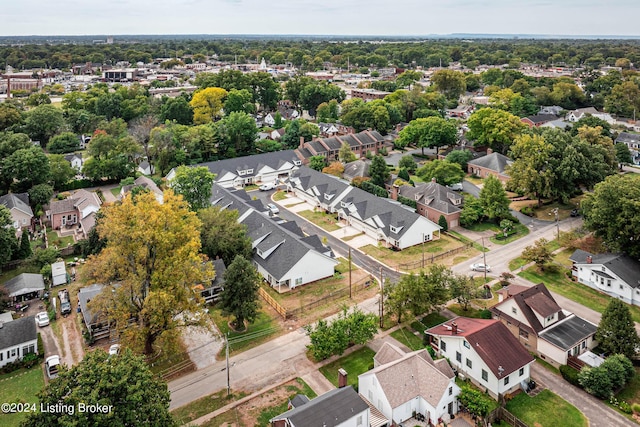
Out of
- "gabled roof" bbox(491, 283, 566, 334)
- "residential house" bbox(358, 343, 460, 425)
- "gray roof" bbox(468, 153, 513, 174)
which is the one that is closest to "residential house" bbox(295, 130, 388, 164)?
"gray roof" bbox(468, 153, 513, 174)

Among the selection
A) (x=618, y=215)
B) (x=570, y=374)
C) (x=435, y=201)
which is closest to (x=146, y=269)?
(x=570, y=374)

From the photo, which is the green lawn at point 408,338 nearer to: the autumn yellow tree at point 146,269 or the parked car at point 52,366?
the autumn yellow tree at point 146,269

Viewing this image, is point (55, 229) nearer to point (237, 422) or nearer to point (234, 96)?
point (237, 422)

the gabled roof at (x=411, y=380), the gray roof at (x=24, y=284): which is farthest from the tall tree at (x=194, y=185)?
the gabled roof at (x=411, y=380)

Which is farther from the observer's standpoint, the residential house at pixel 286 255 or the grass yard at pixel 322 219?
the grass yard at pixel 322 219

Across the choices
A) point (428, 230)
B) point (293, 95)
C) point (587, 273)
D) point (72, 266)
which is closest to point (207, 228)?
point (72, 266)

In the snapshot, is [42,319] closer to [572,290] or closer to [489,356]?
[489,356]

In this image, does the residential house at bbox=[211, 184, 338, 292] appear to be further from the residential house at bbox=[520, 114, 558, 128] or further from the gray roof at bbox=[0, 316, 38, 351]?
the residential house at bbox=[520, 114, 558, 128]
